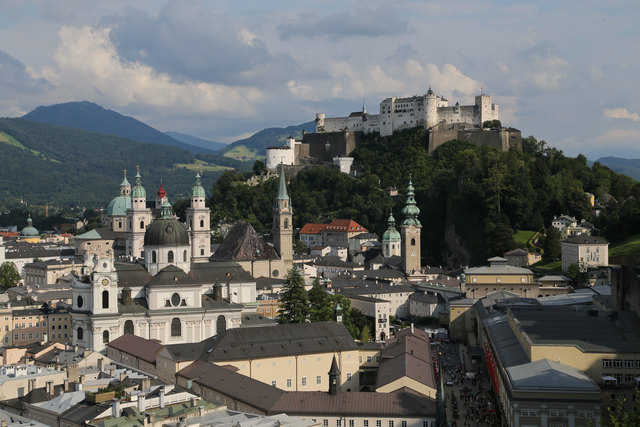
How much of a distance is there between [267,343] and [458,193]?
65372 mm

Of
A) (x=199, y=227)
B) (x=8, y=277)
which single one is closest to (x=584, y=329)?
(x=199, y=227)

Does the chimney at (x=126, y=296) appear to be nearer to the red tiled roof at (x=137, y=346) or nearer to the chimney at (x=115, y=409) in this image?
the red tiled roof at (x=137, y=346)

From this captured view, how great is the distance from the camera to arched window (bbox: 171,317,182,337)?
6569 cm

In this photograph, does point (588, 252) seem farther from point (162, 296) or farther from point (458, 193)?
point (162, 296)

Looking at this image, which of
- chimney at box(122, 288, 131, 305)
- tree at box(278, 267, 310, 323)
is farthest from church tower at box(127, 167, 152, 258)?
chimney at box(122, 288, 131, 305)

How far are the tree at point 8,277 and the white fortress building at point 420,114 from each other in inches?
2306

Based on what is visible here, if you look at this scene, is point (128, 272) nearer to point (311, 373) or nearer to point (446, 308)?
point (311, 373)

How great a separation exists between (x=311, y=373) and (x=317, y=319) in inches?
607

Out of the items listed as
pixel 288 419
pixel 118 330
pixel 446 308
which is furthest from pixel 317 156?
pixel 288 419

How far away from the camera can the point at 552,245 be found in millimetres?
94875

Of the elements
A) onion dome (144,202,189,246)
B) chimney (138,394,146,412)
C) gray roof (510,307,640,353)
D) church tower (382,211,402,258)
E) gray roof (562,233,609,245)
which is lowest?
chimney (138,394,146,412)

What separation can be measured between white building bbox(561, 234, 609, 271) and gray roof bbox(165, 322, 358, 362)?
36766 mm

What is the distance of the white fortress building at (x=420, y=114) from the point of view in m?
133

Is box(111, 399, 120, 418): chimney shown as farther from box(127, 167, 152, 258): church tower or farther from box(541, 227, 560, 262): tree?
box(127, 167, 152, 258): church tower
